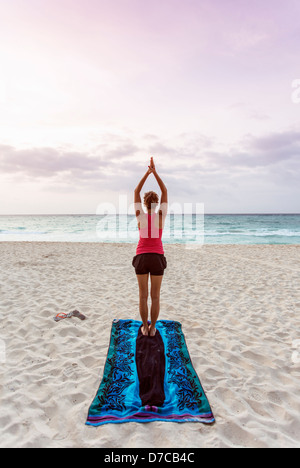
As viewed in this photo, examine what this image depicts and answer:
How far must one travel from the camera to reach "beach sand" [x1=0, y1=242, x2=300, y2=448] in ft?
7.72

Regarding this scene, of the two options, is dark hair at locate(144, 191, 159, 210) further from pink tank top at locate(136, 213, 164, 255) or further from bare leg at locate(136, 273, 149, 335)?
bare leg at locate(136, 273, 149, 335)

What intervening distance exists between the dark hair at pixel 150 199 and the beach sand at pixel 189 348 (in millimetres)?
2195

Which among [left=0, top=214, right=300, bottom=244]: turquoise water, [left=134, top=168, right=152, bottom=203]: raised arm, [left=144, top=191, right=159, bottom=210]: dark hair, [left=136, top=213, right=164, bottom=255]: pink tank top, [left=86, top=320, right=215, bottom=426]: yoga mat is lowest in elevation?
[left=86, top=320, right=215, bottom=426]: yoga mat

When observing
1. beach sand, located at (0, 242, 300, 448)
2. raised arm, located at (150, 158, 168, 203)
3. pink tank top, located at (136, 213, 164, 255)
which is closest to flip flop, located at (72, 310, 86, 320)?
beach sand, located at (0, 242, 300, 448)

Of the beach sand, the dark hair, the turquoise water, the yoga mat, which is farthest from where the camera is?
the turquoise water

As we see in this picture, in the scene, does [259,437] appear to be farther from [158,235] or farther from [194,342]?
[158,235]

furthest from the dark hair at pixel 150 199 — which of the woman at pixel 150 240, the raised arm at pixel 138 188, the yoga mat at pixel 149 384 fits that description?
the yoga mat at pixel 149 384

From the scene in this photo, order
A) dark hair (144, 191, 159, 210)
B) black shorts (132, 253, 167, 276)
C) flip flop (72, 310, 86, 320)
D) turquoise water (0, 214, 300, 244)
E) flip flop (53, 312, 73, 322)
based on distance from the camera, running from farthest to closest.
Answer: turquoise water (0, 214, 300, 244), flip flop (72, 310, 86, 320), flip flop (53, 312, 73, 322), dark hair (144, 191, 159, 210), black shorts (132, 253, 167, 276)

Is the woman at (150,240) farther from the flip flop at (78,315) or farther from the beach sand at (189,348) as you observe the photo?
the flip flop at (78,315)

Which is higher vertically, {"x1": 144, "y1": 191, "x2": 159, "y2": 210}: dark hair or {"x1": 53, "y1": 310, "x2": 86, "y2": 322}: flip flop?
{"x1": 144, "y1": 191, "x2": 159, "y2": 210}: dark hair

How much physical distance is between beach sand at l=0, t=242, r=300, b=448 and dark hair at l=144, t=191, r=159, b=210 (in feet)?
7.20

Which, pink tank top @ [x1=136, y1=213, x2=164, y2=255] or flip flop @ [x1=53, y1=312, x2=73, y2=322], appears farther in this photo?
flip flop @ [x1=53, y1=312, x2=73, y2=322]

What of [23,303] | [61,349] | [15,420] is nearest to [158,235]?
[61,349]
